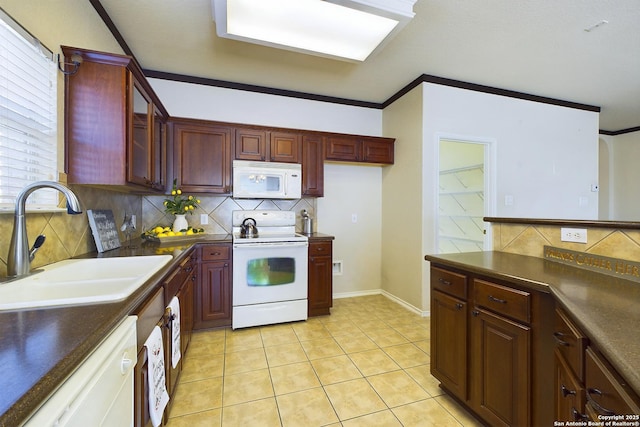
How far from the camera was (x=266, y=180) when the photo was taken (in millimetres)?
3006

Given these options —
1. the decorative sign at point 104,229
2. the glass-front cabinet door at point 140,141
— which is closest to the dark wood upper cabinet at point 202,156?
the glass-front cabinet door at point 140,141

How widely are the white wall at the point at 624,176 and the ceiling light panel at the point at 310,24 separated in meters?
5.68

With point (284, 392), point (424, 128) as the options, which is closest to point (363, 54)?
point (424, 128)

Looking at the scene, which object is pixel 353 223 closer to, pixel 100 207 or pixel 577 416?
pixel 100 207

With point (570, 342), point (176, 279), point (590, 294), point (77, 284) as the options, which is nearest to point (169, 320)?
point (176, 279)

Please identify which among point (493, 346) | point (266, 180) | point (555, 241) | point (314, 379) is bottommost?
point (314, 379)

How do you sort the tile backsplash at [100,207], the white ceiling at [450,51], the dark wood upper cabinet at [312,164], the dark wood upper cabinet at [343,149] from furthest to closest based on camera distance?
the dark wood upper cabinet at [343,149], the dark wood upper cabinet at [312,164], the white ceiling at [450,51], the tile backsplash at [100,207]

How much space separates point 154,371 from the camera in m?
1.18

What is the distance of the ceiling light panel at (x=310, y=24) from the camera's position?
1.75 meters

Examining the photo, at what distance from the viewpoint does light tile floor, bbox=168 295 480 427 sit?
157cm

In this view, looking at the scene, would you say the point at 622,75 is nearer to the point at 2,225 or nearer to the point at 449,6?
the point at 449,6

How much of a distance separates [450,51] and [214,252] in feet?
9.77

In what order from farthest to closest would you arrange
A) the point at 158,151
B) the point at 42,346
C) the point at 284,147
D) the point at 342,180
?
1. the point at 342,180
2. the point at 284,147
3. the point at 158,151
4. the point at 42,346

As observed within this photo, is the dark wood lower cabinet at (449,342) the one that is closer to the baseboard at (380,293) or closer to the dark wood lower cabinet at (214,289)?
the baseboard at (380,293)
